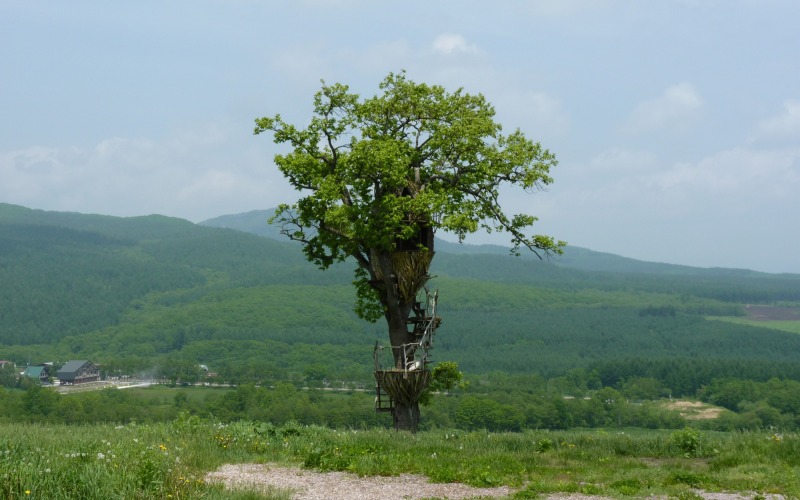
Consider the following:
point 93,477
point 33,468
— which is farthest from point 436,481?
point 33,468

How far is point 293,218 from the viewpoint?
31.1 meters

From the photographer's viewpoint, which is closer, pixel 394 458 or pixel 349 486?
pixel 349 486

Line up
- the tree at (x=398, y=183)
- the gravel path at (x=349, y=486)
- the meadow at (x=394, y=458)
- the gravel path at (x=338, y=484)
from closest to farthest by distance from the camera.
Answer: the meadow at (x=394, y=458) → the gravel path at (x=349, y=486) → the gravel path at (x=338, y=484) → the tree at (x=398, y=183)

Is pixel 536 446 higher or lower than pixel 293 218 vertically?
lower

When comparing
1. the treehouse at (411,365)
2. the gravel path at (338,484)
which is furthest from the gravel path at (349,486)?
the treehouse at (411,365)

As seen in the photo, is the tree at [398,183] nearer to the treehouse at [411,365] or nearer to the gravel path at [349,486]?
the treehouse at [411,365]

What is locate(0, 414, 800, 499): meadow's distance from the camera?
16.0 meters

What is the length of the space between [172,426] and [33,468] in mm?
7727

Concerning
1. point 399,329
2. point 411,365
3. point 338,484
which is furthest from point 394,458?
point 399,329

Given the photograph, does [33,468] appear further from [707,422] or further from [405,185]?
[707,422]

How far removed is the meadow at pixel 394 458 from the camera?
16.0 meters

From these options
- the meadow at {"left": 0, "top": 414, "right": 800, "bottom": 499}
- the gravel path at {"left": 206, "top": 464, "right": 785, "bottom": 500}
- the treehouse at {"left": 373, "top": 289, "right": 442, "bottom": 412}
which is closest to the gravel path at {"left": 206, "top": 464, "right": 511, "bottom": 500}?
the gravel path at {"left": 206, "top": 464, "right": 785, "bottom": 500}

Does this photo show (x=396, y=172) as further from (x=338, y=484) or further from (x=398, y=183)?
(x=338, y=484)

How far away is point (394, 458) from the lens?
65.4 ft
